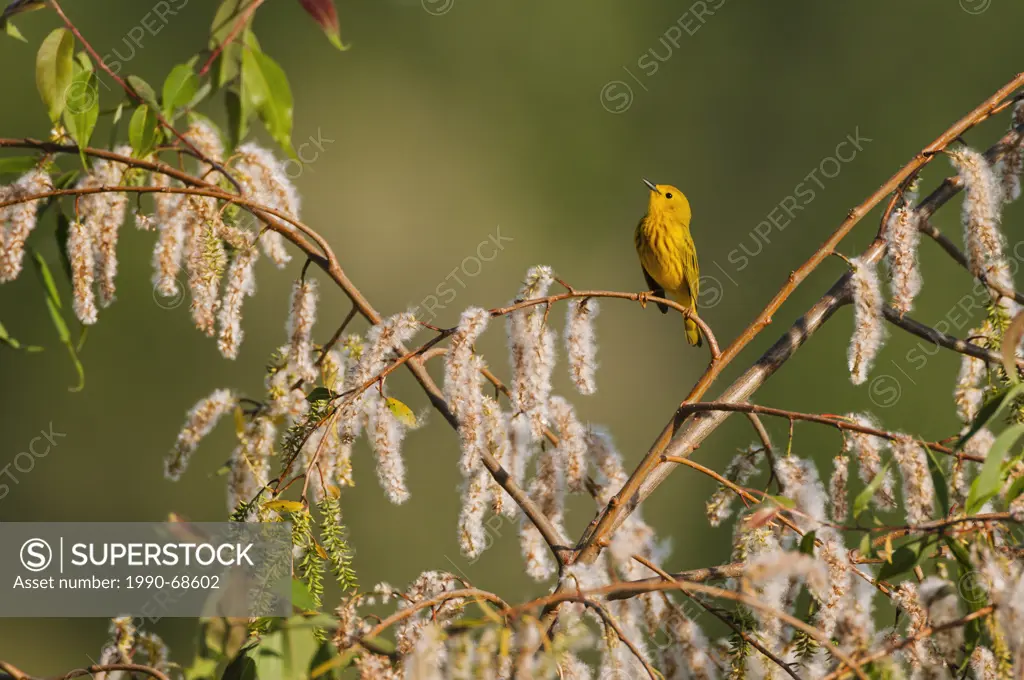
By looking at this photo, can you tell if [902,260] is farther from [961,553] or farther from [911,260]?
[961,553]

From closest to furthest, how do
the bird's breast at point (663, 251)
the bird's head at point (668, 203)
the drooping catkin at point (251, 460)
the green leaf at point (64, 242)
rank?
the drooping catkin at point (251, 460), the green leaf at point (64, 242), the bird's breast at point (663, 251), the bird's head at point (668, 203)

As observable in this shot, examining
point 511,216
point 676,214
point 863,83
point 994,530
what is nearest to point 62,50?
point 994,530

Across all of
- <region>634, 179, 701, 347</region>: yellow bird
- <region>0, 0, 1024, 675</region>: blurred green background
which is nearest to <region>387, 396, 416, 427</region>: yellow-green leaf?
<region>634, 179, 701, 347</region>: yellow bird

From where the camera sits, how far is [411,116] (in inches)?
486

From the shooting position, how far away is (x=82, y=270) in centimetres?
158

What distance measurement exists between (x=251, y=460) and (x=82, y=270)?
1.28 ft

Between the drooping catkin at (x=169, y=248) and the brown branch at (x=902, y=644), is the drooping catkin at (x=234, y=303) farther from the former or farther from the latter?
the brown branch at (x=902, y=644)

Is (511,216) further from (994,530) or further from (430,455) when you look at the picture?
(994,530)

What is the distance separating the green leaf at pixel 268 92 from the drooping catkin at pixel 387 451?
46 centimetres

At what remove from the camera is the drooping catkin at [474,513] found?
143cm

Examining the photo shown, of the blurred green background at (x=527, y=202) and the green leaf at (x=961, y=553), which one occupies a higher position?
the blurred green background at (x=527, y=202)

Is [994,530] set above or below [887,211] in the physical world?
below

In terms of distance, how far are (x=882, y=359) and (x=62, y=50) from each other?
8471 mm

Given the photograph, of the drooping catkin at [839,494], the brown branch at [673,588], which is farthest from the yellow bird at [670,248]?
the brown branch at [673,588]
